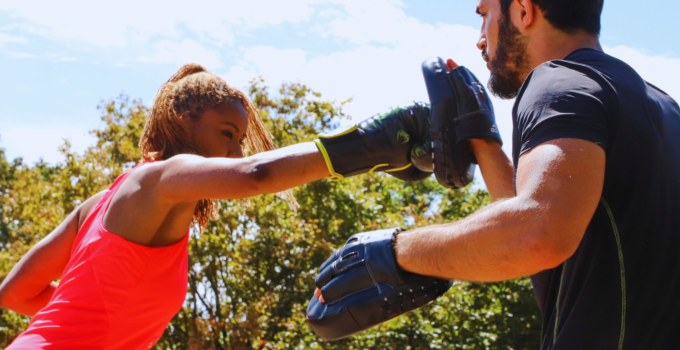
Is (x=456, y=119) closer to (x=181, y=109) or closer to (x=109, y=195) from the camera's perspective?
(x=181, y=109)

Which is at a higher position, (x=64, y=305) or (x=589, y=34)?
(x=589, y=34)

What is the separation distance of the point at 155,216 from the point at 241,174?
0.42m

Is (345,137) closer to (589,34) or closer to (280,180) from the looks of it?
(280,180)

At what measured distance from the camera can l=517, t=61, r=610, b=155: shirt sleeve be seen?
4.01ft

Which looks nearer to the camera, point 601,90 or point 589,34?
point 601,90

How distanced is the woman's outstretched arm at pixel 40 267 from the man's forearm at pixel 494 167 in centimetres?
155

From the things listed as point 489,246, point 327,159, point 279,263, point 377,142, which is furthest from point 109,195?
point 279,263

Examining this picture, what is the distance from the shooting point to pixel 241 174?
1825mm

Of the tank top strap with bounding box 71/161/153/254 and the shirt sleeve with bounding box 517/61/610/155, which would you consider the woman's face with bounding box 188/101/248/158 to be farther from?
the shirt sleeve with bounding box 517/61/610/155

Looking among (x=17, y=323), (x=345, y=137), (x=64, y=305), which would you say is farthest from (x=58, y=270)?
(x=17, y=323)

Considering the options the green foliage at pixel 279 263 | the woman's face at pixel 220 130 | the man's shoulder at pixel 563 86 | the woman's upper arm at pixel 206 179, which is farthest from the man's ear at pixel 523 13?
the green foliage at pixel 279 263

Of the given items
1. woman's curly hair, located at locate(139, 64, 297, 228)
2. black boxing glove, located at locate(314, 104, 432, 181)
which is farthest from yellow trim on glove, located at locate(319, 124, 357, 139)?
woman's curly hair, located at locate(139, 64, 297, 228)

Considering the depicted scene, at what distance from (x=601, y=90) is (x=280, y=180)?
3.23 ft

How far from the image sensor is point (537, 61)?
5.68ft
